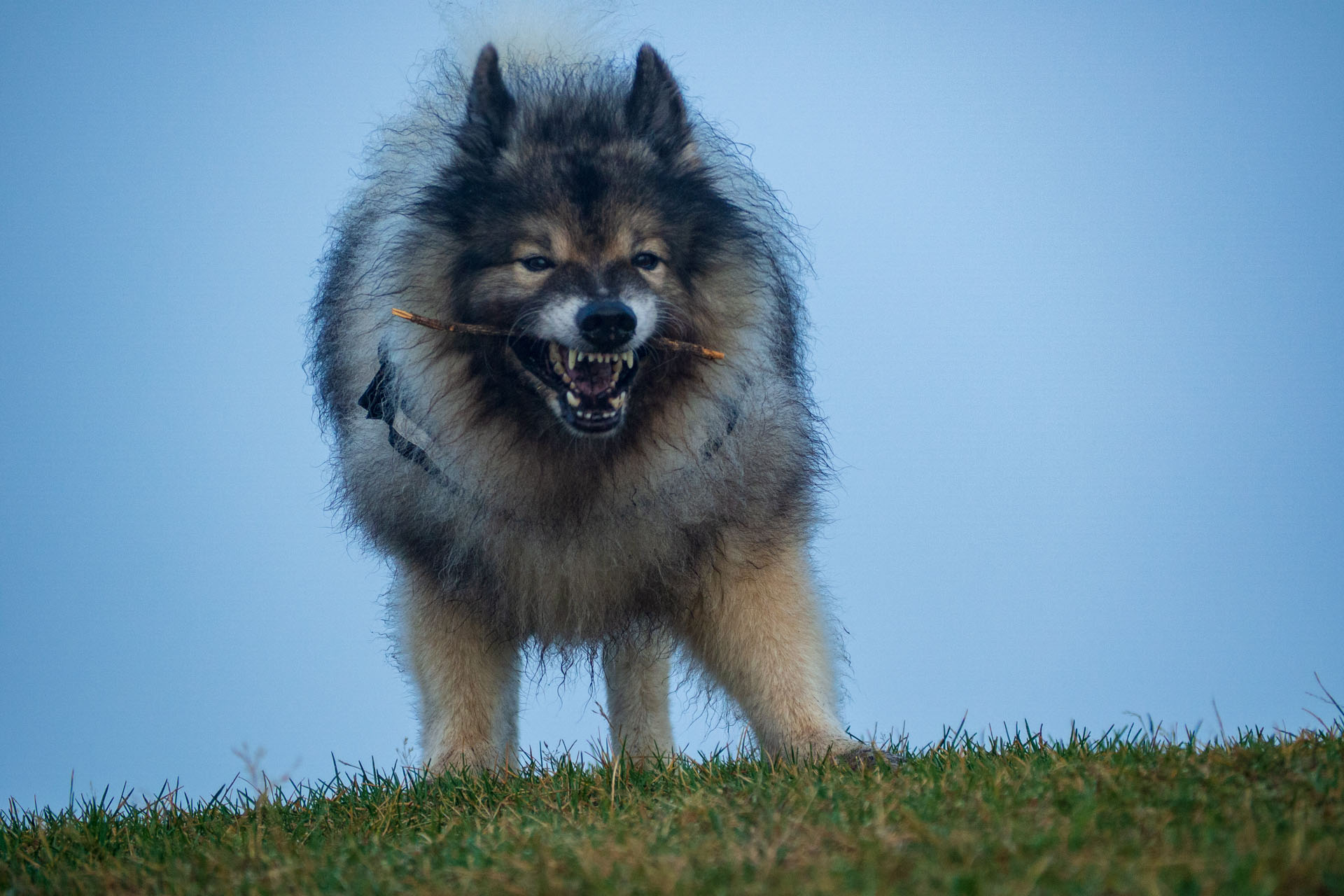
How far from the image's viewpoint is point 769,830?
229cm

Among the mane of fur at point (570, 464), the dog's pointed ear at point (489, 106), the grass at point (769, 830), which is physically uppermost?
the dog's pointed ear at point (489, 106)

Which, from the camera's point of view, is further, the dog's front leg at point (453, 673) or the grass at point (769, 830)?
the dog's front leg at point (453, 673)

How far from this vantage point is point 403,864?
246cm

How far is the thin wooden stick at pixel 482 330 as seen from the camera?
360 centimetres

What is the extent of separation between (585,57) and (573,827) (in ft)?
9.45

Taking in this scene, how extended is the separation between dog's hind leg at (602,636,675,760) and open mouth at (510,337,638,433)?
4.96 ft

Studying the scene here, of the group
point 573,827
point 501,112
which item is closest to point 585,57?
point 501,112

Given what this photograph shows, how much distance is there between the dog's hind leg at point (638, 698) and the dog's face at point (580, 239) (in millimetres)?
1490

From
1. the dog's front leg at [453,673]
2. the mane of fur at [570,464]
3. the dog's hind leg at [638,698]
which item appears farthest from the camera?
the dog's hind leg at [638,698]

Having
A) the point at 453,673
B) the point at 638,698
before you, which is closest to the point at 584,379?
the point at 453,673

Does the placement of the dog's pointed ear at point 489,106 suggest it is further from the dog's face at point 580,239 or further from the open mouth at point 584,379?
the open mouth at point 584,379

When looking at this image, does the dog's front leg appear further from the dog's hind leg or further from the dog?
the dog's hind leg

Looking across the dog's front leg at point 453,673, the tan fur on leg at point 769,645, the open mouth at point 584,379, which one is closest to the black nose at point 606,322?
the open mouth at point 584,379

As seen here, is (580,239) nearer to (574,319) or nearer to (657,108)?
(574,319)
